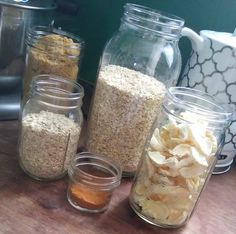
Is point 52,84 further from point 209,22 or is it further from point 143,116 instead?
point 209,22

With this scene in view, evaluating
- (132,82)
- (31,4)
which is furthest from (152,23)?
(31,4)

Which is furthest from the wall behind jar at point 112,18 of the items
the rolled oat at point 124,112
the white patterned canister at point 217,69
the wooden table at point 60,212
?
the wooden table at point 60,212

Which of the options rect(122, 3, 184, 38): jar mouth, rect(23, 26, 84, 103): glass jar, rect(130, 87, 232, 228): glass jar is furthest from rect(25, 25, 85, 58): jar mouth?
rect(130, 87, 232, 228): glass jar

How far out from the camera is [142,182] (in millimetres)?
544

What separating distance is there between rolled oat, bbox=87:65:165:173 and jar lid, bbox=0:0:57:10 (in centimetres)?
15

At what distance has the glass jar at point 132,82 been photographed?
59 cm

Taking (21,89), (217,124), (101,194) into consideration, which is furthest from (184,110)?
(21,89)

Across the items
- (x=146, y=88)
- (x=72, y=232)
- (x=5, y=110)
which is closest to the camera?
(x=72, y=232)

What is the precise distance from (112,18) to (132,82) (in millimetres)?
354

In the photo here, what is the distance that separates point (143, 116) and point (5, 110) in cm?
26

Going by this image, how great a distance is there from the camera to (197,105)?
580 mm

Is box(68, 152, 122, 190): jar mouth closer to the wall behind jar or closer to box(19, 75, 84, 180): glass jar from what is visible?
box(19, 75, 84, 180): glass jar

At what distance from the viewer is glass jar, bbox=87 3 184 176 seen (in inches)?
23.3

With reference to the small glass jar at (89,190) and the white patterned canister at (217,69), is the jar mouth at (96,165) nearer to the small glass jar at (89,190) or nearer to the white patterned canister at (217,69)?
the small glass jar at (89,190)
